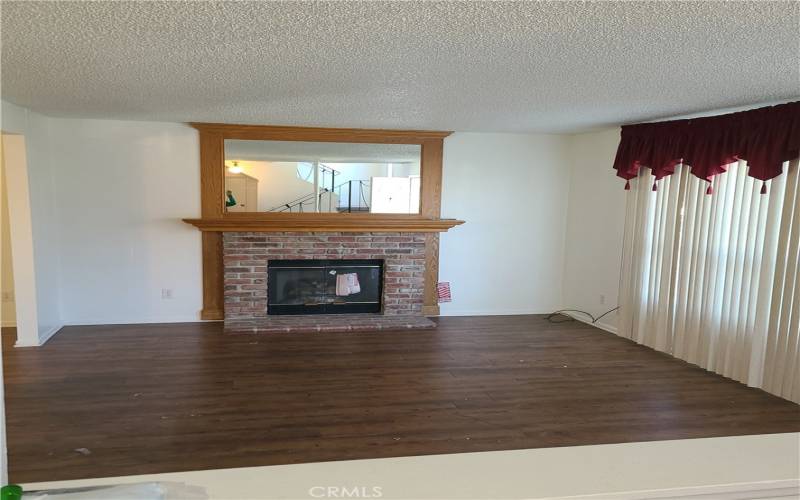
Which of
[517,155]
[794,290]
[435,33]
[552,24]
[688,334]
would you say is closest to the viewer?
[552,24]

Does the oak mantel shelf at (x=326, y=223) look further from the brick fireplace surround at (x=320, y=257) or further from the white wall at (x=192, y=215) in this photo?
the white wall at (x=192, y=215)

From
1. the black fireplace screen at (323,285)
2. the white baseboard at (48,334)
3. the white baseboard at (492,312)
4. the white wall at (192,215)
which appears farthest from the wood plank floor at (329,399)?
the white baseboard at (492,312)

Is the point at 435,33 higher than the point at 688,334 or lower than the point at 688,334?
higher

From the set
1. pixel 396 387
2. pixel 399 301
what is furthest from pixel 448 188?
pixel 396 387

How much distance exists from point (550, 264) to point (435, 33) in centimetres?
451

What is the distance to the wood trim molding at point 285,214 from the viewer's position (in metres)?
5.39

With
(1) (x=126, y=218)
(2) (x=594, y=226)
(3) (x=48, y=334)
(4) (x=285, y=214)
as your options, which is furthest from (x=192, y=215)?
(2) (x=594, y=226)

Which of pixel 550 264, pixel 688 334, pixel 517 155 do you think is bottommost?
pixel 688 334

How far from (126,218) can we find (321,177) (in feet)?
6.74

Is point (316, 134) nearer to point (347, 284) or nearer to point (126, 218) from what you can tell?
point (347, 284)

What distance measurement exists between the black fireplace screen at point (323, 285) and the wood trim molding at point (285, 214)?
433 mm

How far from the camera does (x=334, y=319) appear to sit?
18.4 ft

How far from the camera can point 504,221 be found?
6.12 m

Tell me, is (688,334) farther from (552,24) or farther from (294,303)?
(294,303)
